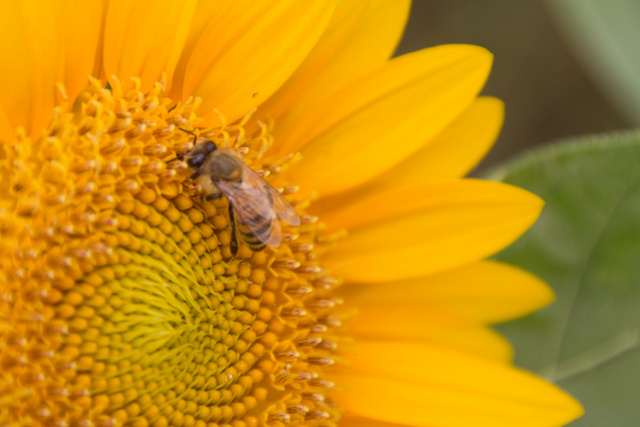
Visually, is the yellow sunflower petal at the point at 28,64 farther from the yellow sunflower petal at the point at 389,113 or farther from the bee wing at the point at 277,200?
the yellow sunflower petal at the point at 389,113

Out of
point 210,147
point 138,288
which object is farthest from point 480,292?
point 138,288

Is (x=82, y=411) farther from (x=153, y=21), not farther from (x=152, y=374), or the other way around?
(x=153, y=21)

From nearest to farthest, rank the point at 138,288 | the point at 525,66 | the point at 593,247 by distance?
the point at 138,288 < the point at 593,247 < the point at 525,66

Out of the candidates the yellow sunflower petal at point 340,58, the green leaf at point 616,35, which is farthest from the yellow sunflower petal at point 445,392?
the green leaf at point 616,35

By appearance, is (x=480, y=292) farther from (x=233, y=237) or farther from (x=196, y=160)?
(x=196, y=160)

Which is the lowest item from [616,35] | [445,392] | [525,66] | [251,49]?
[445,392]

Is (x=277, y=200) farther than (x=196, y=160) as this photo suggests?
Yes

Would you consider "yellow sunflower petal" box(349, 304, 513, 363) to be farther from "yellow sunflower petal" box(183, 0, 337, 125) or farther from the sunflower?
"yellow sunflower petal" box(183, 0, 337, 125)

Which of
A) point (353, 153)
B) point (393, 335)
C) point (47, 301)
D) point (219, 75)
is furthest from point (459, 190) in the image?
point (47, 301)
